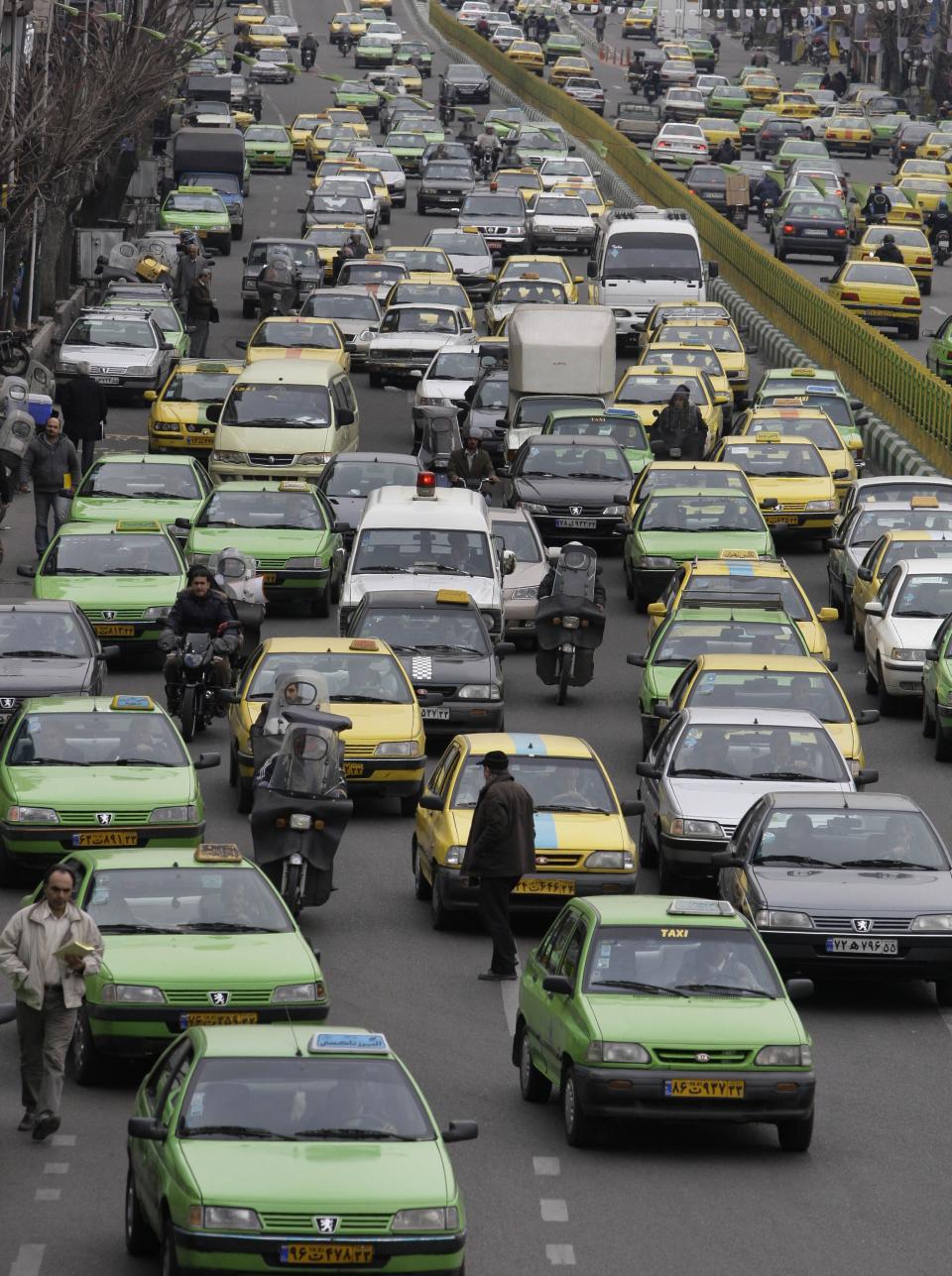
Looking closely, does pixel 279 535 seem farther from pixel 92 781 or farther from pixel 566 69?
pixel 566 69

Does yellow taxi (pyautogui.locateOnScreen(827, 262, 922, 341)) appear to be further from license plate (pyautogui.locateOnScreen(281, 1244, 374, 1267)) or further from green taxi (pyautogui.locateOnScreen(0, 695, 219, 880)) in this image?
license plate (pyautogui.locateOnScreen(281, 1244, 374, 1267))

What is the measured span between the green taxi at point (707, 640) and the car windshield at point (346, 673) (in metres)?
2.79

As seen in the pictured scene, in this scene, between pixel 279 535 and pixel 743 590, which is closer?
pixel 743 590

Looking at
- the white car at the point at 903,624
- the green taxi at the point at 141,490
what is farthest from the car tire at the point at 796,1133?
the green taxi at the point at 141,490

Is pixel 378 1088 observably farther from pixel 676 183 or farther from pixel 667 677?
pixel 676 183

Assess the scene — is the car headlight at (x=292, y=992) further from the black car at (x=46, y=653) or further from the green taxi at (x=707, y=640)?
the green taxi at (x=707, y=640)

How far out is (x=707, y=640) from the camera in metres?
26.1

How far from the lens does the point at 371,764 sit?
22.6m

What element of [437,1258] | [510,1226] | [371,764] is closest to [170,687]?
[371,764]

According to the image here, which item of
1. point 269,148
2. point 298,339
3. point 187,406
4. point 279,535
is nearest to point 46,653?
point 279,535

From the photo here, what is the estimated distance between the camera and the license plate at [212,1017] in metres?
15.2

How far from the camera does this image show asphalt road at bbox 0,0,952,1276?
12.9m

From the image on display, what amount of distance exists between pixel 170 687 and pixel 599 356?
15.6m

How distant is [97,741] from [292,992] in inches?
230
